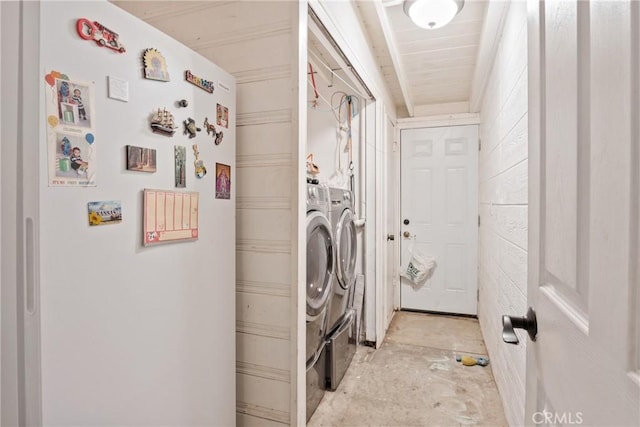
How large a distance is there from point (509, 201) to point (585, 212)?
1.46 m

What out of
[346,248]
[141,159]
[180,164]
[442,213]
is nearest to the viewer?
[141,159]

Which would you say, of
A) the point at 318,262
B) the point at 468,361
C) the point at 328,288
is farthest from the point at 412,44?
the point at 468,361

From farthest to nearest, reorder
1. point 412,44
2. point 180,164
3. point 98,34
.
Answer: point 412,44 → point 180,164 → point 98,34

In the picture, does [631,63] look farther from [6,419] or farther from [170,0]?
[170,0]

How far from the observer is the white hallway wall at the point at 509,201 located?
1.51 m

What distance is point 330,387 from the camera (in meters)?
2.15

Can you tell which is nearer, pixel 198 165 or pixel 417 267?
pixel 198 165

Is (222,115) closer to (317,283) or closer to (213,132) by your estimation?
(213,132)

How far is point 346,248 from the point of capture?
2.36 meters

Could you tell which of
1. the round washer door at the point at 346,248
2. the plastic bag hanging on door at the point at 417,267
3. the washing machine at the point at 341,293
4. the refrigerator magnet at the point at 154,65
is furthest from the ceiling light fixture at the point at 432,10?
the plastic bag hanging on door at the point at 417,267

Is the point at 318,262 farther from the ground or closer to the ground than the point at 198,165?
closer to the ground

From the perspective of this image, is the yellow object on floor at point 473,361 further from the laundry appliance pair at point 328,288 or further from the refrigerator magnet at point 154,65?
the refrigerator magnet at point 154,65
